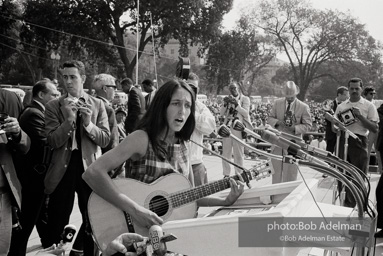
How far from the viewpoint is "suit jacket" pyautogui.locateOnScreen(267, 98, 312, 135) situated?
6547 millimetres

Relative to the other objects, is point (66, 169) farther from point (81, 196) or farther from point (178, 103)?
point (178, 103)

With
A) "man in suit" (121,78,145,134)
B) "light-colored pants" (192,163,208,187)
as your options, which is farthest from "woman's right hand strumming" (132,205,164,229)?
"man in suit" (121,78,145,134)

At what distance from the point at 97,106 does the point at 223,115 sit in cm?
489

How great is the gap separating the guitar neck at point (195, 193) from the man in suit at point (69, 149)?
140 centimetres

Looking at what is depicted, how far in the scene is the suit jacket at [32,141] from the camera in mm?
4003

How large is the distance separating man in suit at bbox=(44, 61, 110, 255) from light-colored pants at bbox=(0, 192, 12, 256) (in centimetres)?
58

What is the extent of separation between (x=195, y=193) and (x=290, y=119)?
424 cm

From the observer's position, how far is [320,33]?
39.8 metres

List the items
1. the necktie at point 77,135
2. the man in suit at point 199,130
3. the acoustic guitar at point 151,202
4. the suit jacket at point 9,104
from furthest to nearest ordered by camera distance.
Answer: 1. the man in suit at point 199,130
2. the necktie at point 77,135
3. the suit jacket at point 9,104
4. the acoustic guitar at point 151,202

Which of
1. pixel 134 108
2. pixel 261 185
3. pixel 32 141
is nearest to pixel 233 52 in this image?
pixel 261 185

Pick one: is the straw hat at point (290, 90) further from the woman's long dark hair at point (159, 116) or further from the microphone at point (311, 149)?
the microphone at point (311, 149)

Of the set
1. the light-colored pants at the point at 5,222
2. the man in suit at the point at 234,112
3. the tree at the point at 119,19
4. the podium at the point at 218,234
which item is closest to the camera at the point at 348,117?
the man in suit at the point at 234,112

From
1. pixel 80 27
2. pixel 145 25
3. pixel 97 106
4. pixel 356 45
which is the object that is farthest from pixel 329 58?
pixel 97 106

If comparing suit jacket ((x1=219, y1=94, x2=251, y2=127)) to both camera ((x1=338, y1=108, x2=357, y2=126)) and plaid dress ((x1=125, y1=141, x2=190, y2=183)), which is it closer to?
camera ((x1=338, y1=108, x2=357, y2=126))
